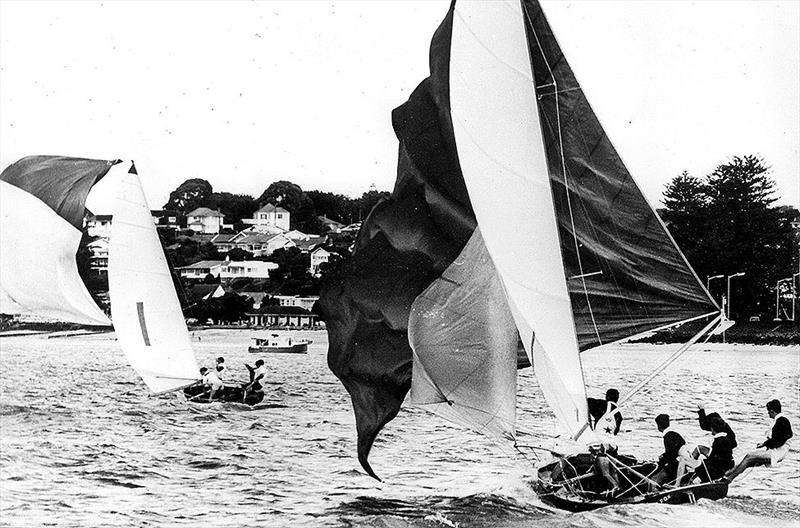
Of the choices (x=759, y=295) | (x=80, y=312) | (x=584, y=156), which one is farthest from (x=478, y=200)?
(x=80, y=312)

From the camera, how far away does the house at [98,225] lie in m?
8.09

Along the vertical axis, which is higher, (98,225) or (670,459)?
(98,225)

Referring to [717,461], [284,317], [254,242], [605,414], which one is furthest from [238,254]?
[717,461]

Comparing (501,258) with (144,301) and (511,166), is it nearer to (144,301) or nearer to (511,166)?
(511,166)

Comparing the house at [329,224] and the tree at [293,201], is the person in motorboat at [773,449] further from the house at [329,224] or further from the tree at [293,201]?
the tree at [293,201]

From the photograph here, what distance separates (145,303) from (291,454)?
7.24 feet

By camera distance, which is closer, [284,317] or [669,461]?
[669,461]

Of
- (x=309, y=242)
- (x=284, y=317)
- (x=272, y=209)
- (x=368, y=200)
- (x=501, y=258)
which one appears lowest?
(x=284, y=317)

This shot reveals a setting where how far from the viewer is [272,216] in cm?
916

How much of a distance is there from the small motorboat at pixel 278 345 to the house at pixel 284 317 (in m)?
0.19

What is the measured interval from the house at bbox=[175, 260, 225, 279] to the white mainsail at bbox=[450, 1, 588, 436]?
18.8 feet

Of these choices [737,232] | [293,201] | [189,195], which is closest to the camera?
[737,232]

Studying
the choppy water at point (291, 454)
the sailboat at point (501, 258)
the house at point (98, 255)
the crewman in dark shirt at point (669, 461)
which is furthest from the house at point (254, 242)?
the crewman in dark shirt at point (669, 461)

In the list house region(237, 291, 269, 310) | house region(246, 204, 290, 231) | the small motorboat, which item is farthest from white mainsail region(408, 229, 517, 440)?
the small motorboat
